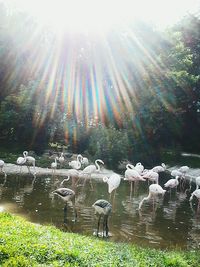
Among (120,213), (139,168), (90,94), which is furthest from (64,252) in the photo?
(90,94)

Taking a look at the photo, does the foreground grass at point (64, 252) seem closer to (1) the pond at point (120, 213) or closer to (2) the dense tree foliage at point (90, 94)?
(1) the pond at point (120, 213)

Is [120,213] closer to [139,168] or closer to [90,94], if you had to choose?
[139,168]

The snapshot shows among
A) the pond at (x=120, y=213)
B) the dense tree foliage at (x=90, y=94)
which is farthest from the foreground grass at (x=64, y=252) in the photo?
the dense tree foliage at (x=90, y=94)

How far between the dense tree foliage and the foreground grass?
18878 mm

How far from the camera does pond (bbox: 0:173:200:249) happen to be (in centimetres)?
1178

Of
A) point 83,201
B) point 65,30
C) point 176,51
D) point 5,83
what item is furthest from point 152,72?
point 83,201

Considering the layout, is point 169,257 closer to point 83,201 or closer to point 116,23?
point 83,201

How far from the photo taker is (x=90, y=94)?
3475 centimetres

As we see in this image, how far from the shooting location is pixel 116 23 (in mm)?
36375

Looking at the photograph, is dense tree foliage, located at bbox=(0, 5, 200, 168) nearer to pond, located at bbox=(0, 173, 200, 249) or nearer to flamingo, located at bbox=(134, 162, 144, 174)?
flamingo, located at bbox=(134, 162, 144, 174)

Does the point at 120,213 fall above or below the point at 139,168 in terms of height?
below

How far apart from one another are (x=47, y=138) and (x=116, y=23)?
1283 cm

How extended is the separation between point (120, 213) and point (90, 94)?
21357 millimetres

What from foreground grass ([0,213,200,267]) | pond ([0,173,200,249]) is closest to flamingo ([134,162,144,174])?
pond ([0,173,200,249])
